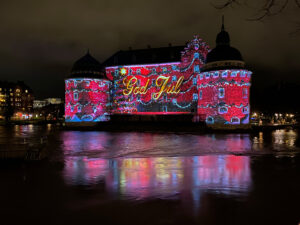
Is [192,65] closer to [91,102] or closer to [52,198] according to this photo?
[91,102]

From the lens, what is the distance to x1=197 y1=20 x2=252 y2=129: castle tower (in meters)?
41.3

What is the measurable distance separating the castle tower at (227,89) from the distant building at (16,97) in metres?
111

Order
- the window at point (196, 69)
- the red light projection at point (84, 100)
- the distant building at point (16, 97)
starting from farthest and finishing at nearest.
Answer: the distant building at point (16, 97), the red light projection at point (84, 100), the window at point (196, 69)

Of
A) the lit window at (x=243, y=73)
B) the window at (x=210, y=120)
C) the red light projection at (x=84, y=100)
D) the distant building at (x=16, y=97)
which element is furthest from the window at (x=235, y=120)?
the distant building at (x=16, y=97)

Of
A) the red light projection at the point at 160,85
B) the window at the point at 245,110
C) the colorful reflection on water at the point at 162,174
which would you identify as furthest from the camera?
the red light projection at the point at 160,85

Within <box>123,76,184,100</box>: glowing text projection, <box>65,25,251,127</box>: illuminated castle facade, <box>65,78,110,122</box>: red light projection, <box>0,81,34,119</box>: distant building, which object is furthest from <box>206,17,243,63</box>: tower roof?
<box>0,81,34,119</box>: distant building

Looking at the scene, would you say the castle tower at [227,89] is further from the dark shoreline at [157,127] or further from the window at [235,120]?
the dark shoreline at [157,127]

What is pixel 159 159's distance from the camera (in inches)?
596

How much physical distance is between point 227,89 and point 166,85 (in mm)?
13248

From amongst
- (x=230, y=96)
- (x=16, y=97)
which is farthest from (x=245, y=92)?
(x=16, y=97)

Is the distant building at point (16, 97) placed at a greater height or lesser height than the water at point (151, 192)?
greater

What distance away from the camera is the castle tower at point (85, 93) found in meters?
49.6

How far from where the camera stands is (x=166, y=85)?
5088cm

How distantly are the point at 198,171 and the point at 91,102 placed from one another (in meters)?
40.4
